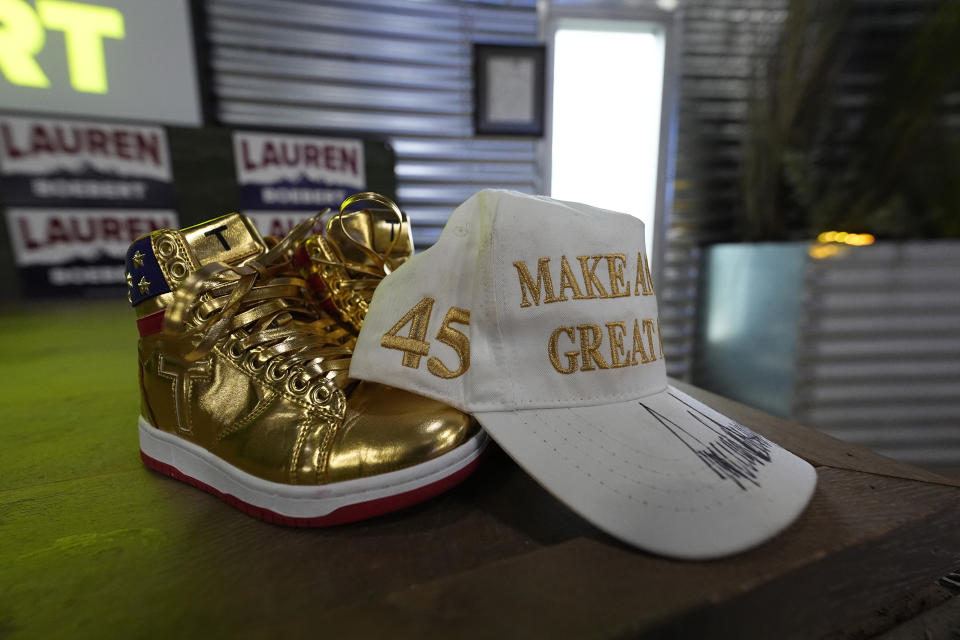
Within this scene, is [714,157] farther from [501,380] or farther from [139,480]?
[139,480]

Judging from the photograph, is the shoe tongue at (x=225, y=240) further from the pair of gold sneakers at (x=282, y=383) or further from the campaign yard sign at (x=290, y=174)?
the campaign yard sign at (x=290, y=174)

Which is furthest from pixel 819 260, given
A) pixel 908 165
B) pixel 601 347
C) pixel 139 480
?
pixel 139 480

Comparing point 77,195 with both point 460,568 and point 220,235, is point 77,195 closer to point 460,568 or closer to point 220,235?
point 220,235

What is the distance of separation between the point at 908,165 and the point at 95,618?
2.73 m

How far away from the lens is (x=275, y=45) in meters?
1.77

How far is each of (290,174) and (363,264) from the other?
1413 mm

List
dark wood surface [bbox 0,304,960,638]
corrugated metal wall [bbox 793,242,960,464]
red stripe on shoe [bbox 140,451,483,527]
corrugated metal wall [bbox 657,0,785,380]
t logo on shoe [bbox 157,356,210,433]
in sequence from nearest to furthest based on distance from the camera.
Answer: dark wood surface [bbox 0,304,960,638]
red stripe on shoe [bbox 140,451,483,527]
t logo on shoe [bbox 157,356,210,433]
corrugated metal wall [bbox 793,242,960,464]
corrugated metal wall [bbox 657,0,785,380]

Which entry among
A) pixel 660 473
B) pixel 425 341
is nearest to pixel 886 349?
pixel 660 473

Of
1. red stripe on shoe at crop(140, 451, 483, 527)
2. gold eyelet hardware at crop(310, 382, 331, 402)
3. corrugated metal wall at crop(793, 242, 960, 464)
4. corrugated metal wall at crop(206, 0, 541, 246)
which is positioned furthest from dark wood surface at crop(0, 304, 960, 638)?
corrugated metal wall at crop(206, 0, 541, 246)

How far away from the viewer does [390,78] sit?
191 cm

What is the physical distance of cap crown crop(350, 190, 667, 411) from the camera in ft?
1.57

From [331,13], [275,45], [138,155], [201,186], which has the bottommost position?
[201,186]

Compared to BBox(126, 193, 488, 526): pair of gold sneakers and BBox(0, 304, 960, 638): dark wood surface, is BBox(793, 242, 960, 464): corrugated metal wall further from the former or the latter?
BBox(126, 193, 488, 526): pair of gold sneakers
